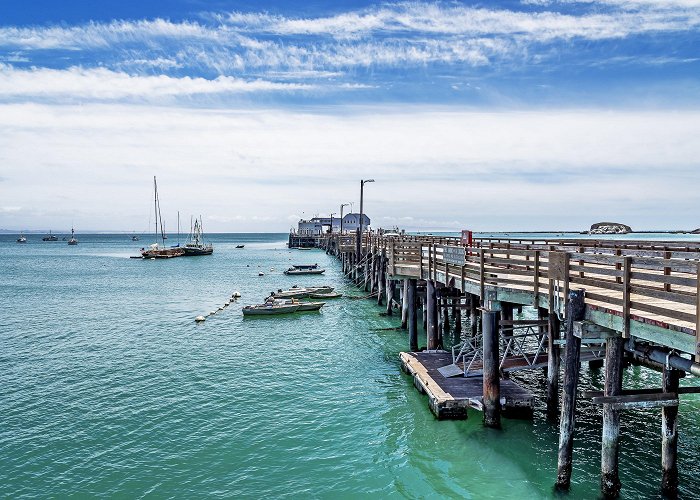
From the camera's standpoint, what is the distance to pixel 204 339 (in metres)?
27.3

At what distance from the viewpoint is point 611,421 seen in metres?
9.75

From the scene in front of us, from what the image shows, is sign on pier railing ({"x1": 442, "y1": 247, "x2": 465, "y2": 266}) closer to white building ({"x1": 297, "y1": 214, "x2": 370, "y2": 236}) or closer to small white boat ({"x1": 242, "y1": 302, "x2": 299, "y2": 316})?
small white boat ({"x1": 242, "y1": 302, "x2": 299, "y2": 316})

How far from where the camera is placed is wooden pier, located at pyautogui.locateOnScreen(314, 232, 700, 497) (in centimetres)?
894

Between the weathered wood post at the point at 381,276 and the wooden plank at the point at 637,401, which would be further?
the weathered wood post at the point at 381,276

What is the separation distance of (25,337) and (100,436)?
695 inches

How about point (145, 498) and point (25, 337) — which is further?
point (25, 337)

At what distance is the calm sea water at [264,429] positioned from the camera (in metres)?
11.5

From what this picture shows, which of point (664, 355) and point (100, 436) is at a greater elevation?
point (664, 355)

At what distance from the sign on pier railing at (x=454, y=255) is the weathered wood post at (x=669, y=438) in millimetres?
7562

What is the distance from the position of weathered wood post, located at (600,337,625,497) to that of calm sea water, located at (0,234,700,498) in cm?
55

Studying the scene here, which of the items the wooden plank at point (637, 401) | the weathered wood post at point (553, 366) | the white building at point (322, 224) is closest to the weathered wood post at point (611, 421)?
the wooden plank at point (637, 401)

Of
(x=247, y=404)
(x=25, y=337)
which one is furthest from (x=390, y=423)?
(x=25, y=337)

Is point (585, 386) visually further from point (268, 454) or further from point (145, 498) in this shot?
point (145, 498)

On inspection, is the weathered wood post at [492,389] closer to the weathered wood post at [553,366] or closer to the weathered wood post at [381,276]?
the weathered wood post at [553,366]
